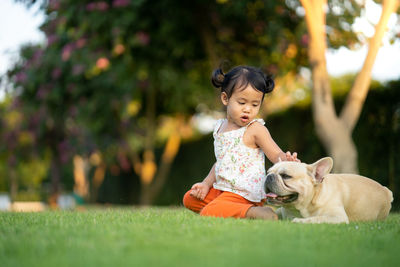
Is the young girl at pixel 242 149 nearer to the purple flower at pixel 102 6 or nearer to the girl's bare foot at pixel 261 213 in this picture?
the girl's bare foot at pixel 261 213

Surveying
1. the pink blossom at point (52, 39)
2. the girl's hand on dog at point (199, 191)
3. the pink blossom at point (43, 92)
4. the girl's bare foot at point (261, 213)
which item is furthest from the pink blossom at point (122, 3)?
the girl's bare foot at point (261, 213)

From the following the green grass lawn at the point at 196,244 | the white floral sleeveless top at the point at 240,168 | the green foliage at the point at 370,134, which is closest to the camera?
the green grass lawn at the point at 196,244

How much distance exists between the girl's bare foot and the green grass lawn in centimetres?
76

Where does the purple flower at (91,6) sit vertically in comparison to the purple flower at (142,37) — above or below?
above

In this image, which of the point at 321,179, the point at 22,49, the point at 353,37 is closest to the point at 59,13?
the point at 22,49

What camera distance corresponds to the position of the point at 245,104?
551 centimetres

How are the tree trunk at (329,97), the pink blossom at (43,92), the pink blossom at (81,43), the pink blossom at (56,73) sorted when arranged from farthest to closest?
the pink blossom at (43,92)
the pink blossom at (56,73)
the pink blossom at (81,43)
the tree trunk at (329,97)

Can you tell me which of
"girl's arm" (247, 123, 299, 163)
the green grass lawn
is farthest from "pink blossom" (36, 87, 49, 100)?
the green grass lawn

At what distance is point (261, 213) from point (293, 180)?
0.51 m

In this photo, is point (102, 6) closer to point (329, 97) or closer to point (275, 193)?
point (329, 97)

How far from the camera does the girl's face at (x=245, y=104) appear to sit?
A: 5473 millimetres

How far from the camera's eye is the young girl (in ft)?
17.7

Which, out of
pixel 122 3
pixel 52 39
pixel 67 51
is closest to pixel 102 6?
pixel 122 3

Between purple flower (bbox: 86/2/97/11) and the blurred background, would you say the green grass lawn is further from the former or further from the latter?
purple flower (bbox: 86/2/97/11)
